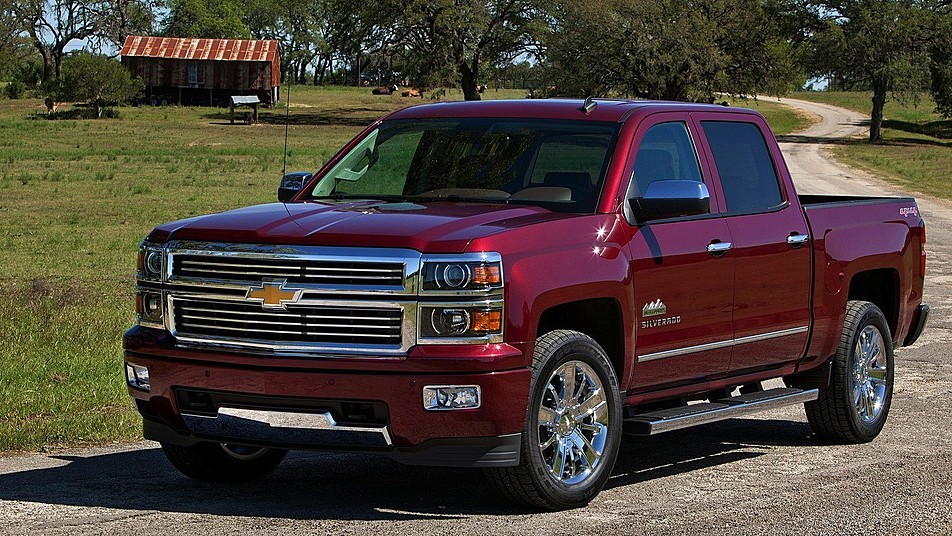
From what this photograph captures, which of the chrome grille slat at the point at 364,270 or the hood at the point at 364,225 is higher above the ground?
the hood at the point at 364,225

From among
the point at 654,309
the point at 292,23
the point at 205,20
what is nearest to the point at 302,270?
the point at 654,309

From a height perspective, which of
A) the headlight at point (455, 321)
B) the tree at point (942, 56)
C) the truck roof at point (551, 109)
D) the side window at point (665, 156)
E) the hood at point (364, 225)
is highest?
the tree at point (942, 56)

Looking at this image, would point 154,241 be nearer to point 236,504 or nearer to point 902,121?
point 236,504

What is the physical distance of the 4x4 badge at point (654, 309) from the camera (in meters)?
7.02

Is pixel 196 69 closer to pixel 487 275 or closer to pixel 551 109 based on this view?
pixel 551 109

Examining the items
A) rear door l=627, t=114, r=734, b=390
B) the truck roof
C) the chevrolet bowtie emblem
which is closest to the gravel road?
rear door l=627, t=114, r=734, b=390

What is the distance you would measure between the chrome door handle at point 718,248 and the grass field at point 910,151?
3249cm

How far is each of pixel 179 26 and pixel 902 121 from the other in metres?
69.9

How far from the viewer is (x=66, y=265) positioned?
20250mm

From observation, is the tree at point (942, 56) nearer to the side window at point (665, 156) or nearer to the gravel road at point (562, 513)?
the gravel road at point (562, 513)

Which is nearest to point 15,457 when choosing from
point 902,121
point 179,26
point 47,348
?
point 47,348

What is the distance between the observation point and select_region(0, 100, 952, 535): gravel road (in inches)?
248

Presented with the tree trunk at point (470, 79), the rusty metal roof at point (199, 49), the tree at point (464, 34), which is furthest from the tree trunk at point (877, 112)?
the rusty metal roof at point (199, 49)

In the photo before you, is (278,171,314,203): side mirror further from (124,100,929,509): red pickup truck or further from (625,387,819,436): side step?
(625,387,819,436): side step
